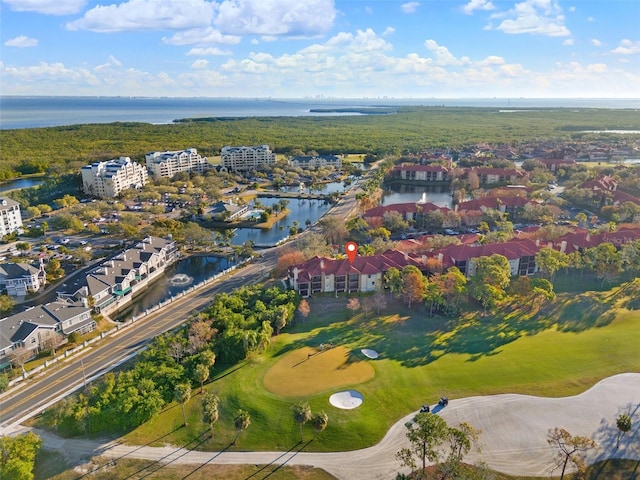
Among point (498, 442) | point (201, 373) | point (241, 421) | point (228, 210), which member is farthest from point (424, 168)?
point (241, 421)

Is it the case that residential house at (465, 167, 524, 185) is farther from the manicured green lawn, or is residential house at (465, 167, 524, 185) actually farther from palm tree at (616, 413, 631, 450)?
palm tree at (616, 413, 631, 450)

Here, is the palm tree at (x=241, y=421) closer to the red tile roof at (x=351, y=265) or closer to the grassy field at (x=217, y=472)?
the grassy field at (x=217, y=472)

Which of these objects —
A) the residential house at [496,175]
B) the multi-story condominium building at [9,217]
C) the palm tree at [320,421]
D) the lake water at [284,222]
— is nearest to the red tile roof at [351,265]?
the lake water at [284,222]

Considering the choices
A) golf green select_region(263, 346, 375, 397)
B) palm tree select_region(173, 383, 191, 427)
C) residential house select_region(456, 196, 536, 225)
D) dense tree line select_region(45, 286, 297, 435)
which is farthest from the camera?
residential house select_region(456, 196, 536, 225)

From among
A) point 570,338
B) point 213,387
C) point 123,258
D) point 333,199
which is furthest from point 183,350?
point 333,199

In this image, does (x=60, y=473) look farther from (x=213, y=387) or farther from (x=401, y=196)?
(x=401, y=196)

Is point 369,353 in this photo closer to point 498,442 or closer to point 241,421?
point 498,442

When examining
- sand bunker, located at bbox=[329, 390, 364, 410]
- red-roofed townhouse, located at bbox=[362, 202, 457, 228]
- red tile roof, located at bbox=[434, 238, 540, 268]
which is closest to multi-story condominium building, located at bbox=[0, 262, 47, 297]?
sand bunker, located at bbox=[329, 390, 364, 410]
